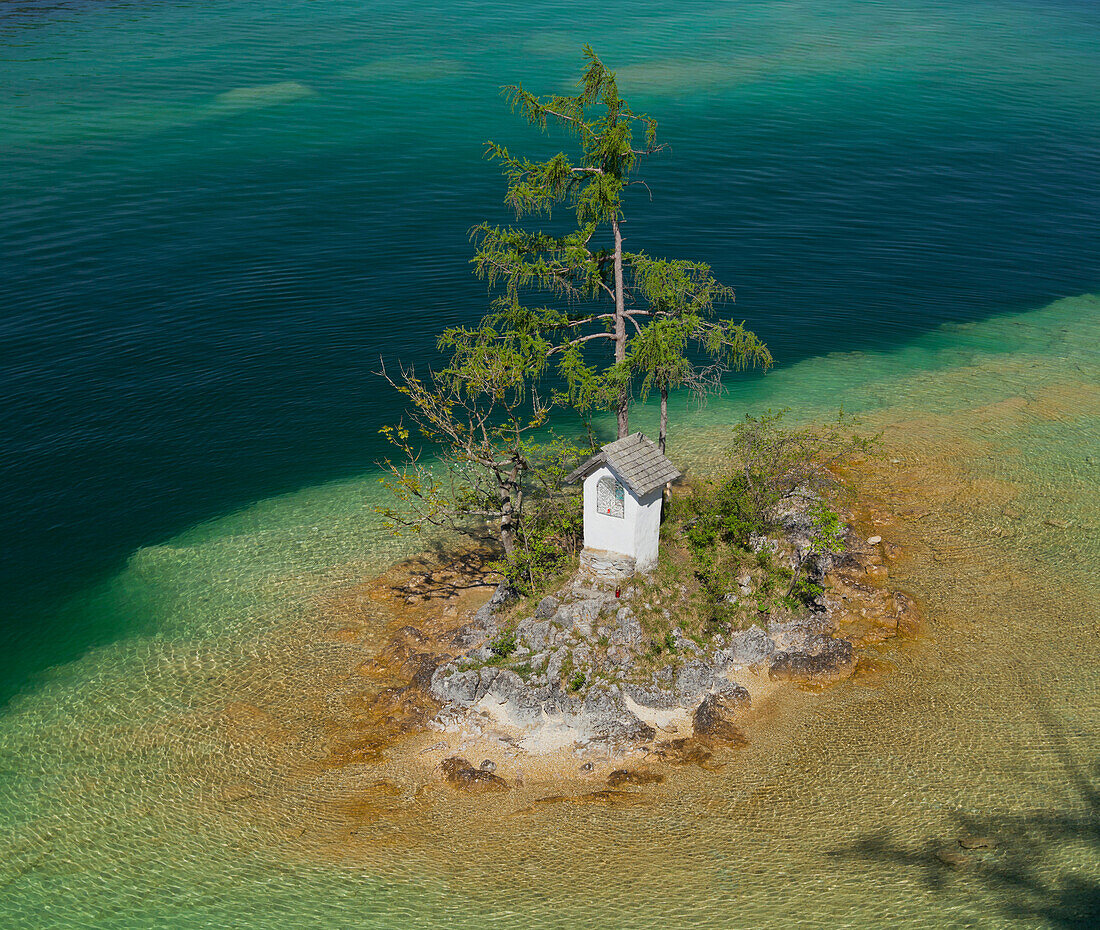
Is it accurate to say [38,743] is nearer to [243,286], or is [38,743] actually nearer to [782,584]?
[782,584]

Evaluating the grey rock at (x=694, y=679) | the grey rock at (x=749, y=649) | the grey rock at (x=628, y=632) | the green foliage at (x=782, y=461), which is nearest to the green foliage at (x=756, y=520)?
the green foliage at (x=782, y=461)

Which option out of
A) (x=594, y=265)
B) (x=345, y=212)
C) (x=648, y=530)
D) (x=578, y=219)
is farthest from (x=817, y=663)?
(x=345, y=212)

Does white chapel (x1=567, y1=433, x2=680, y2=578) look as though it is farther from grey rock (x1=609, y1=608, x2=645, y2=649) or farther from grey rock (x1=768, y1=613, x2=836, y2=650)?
grey rock (x1=768, y1=613, x2=836, y2=650)

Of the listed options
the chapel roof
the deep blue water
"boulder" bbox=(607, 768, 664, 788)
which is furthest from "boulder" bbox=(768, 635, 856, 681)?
the deep blue water

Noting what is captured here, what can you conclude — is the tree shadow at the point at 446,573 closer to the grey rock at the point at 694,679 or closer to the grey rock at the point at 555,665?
the grey rock at the point at 555,665

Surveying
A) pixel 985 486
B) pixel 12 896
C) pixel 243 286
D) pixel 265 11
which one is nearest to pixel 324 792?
pixel 12 896

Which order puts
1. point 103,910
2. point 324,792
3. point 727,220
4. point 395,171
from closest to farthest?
point 103,910
point 324,792
point 727,220
point 395,171
